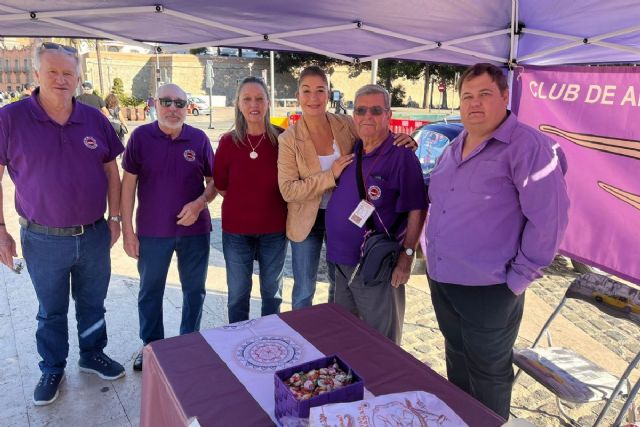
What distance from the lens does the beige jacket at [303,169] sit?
255cm

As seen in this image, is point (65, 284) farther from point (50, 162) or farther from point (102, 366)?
point (50, 162)

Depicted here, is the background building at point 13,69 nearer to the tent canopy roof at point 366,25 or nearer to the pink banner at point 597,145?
the tent canopy roof at point 366,25

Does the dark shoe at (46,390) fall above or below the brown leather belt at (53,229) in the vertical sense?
below

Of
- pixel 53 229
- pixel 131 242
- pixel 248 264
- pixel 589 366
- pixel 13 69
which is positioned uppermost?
pixel 13 69

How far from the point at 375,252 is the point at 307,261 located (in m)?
0.75

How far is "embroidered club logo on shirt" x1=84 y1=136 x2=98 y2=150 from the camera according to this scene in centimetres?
265

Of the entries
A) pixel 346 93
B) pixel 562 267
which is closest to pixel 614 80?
pixel 562 267

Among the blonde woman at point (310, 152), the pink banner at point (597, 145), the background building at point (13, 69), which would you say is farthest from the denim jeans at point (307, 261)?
the background building at point (13, 69)

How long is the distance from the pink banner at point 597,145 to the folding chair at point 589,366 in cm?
90

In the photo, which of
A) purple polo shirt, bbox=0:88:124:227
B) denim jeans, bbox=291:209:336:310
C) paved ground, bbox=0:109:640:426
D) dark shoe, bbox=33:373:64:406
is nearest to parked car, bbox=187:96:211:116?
paved ground, bbox=0:109:640:426

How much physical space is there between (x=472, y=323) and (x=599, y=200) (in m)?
1.80

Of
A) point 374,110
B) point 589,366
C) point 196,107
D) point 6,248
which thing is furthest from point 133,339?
point 196,107

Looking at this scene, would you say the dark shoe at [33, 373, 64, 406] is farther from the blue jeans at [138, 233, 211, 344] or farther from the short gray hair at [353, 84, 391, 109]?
the short gray hair at [353, 84, 391, 109]

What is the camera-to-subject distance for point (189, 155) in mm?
2879
